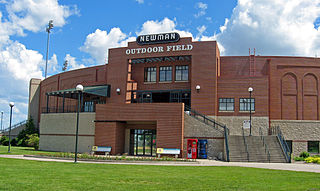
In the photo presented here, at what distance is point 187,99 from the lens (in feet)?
127

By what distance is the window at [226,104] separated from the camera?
36781 millimetres

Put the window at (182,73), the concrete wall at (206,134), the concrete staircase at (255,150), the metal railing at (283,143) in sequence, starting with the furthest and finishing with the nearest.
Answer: the window at (182,73), the concrete wall at (206,134), the metal railing at (283,143), the concrete staircase at (255,150)

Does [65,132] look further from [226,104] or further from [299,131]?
[299,131]

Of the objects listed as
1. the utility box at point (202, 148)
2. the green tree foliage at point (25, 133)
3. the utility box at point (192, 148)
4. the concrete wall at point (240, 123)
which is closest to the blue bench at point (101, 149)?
the utility box at point (192, 148)

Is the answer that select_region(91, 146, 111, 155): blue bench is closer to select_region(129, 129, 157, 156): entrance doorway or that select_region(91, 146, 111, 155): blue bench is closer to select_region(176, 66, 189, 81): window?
select_region(129, 129, 157, 156): entrance doorway

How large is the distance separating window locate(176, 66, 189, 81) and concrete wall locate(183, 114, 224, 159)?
24.1ft

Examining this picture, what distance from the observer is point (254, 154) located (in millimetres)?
29078

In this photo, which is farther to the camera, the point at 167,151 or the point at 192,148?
the point at 167,151

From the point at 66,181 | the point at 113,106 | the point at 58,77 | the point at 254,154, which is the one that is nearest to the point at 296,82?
the point at 254,154

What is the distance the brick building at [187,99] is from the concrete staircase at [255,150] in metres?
Result: 3.05

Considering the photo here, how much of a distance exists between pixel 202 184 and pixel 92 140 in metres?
25.9

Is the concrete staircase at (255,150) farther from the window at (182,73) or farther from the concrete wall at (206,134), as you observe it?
the window at (182,73)

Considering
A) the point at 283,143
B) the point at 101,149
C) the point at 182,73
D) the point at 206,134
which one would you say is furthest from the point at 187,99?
the point at 283,143

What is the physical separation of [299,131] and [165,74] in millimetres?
16213
